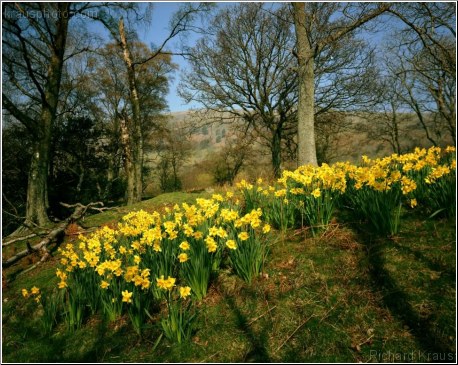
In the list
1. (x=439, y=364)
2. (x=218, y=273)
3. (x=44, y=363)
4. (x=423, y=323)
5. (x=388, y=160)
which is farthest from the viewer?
(x=388, y=160)

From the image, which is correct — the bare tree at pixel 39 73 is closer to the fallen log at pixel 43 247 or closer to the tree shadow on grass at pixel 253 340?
the fallen log at pixel 43 247

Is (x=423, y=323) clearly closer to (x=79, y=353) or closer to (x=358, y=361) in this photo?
(x=358, y=361)

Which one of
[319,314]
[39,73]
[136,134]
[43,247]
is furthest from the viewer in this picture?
[136,134]

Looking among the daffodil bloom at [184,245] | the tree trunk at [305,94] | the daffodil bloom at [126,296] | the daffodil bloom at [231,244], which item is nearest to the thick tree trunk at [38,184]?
the daffodil bloom at [126,296]

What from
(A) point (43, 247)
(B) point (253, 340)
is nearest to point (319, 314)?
(B) point (253, 340)

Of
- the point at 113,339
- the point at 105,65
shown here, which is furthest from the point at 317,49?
the point at 105,65

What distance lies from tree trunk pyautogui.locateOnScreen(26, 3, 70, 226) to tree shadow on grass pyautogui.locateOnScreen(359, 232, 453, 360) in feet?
25.1

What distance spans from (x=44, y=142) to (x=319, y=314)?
A: 7957mm

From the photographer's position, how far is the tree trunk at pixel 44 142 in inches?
294

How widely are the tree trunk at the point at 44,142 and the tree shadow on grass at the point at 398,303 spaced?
767 centimetres

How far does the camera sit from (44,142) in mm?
7590

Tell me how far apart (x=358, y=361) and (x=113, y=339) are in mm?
2268

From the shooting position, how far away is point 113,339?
2.86 metres

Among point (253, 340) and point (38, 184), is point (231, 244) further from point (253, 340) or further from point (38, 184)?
point (38, 184)
